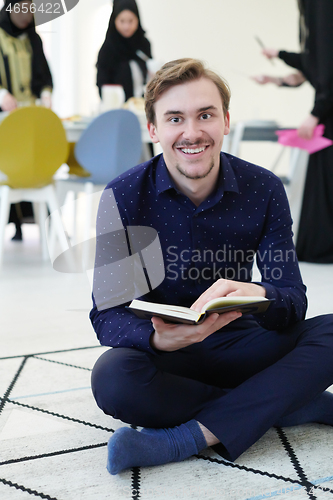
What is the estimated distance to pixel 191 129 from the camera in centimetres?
110

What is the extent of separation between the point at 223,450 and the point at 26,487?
35 cm

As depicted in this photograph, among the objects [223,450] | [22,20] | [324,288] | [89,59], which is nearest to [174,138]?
[223,450]

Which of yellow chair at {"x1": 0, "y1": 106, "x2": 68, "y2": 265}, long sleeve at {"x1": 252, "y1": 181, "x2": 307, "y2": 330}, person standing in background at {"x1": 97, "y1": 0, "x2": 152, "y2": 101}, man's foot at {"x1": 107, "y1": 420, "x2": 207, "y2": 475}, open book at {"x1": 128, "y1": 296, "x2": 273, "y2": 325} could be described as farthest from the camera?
person standing in background at {"x1": 97, "y1": 0, "x2": 152, "y2": 101}

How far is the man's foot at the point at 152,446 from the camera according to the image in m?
0.91

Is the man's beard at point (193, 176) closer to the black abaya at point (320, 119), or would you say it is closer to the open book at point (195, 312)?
the open book at point (195, 312)

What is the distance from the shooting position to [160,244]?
1.12 meters

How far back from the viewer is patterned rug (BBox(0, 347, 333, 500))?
87cm

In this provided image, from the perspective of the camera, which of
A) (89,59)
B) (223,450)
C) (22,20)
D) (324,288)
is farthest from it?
(89,59)

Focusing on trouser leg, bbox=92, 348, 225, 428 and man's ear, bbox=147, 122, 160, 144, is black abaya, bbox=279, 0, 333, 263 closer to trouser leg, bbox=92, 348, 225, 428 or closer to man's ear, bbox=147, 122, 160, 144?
man's ear, bbox=147, 122, 160, 144

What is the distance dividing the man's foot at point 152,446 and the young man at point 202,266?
2 centimetres

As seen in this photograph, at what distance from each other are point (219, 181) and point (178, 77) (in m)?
0.23

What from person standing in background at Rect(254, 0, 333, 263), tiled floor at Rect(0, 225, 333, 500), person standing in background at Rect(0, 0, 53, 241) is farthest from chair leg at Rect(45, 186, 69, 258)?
person standing in background at Rect(254, 0, 333, 263)

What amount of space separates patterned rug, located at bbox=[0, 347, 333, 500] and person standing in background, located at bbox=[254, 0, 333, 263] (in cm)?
185

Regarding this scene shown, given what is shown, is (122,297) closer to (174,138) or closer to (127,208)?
(127,208)
